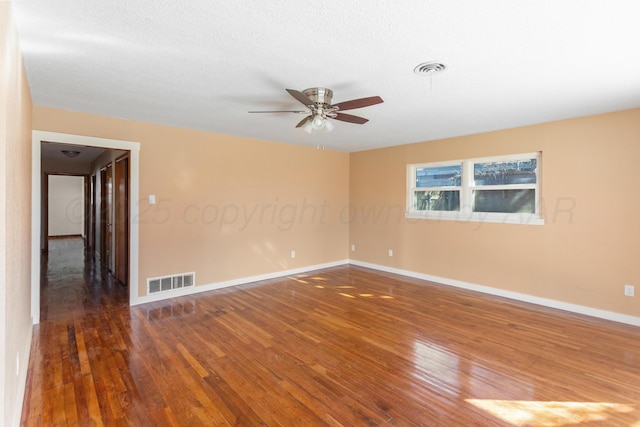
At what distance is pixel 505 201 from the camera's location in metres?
4.45

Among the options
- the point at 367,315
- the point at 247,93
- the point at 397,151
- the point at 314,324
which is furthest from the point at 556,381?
the point at 397,151

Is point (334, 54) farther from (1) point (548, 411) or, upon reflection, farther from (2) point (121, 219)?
(2) point (121, 219)

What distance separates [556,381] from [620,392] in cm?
37

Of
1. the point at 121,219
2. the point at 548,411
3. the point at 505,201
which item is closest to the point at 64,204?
the point at 121,219

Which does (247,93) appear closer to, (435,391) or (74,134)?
(74,134)

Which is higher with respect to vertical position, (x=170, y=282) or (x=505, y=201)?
(x=505, y=201)

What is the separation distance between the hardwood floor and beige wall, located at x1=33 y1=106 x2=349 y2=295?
788mm

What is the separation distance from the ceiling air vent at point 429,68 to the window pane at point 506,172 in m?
2.64

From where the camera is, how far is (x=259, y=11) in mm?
1694

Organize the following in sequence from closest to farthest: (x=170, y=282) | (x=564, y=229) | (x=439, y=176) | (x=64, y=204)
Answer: (x=564, y=229), (x=170, y=282), (x=439, y=176), (x=64, y=204)

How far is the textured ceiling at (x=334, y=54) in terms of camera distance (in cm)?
170

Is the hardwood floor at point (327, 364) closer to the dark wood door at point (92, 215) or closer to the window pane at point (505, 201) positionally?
the window pane at point (505, 201)

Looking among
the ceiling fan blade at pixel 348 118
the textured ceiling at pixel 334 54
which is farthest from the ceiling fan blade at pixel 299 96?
the ceiling fan blade at pixel 348 118

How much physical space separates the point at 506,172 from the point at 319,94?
3.16 metres
